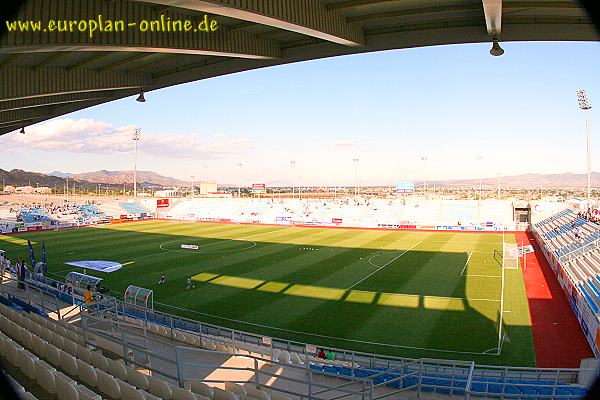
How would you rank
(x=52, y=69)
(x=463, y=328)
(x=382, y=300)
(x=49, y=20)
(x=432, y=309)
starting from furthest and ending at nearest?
(x=382, y=300), (x=432, y=309), (x=463, y=328), (x=52, y=69), (x=49, y=20)

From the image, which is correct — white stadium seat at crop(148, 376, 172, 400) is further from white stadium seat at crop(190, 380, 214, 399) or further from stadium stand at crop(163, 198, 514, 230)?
stadium stand at crop(163, 198, 514, 230)

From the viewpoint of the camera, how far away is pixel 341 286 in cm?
2353

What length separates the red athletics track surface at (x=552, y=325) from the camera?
14.5 meters

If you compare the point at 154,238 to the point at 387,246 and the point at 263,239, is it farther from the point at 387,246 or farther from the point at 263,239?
the point at 387,246

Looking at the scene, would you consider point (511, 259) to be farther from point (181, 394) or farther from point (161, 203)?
point (161, 203)

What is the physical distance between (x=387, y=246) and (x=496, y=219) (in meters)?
22.3

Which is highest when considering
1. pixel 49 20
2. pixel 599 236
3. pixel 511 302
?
pixel 49 20

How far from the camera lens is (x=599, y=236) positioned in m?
24.5

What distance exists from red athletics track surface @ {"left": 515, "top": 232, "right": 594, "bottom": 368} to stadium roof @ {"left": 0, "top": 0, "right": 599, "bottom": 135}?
1125 centimetres

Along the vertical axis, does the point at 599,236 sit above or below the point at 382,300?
above

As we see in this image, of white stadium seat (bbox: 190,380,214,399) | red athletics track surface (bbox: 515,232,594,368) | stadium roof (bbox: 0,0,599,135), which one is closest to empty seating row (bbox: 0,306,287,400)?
white stadium seat (bbox: 190,380,214,399)

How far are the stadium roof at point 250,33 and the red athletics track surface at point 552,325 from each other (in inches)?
443

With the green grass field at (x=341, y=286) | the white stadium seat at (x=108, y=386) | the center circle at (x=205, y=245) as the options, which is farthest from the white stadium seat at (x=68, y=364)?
the center circle at (x=205, y=245)

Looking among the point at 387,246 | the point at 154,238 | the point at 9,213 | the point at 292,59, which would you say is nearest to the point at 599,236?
the point at 387,246
